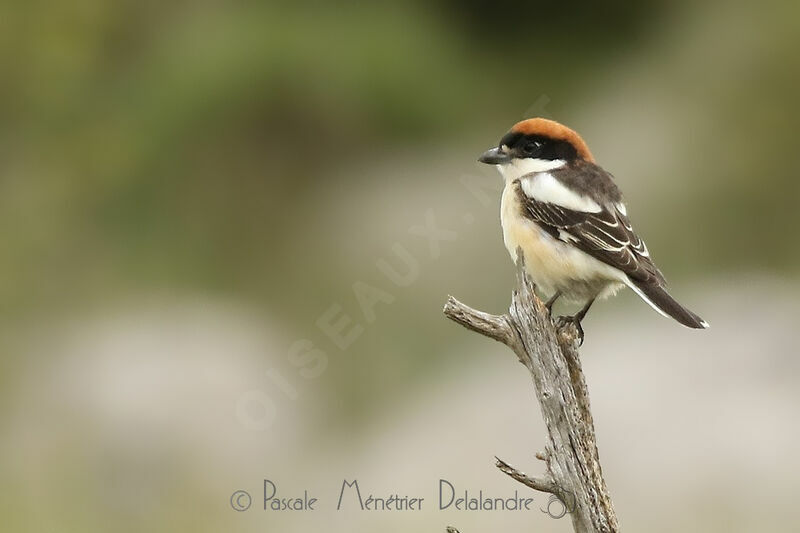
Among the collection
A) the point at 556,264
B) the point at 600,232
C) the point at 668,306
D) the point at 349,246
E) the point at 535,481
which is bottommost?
the point at 535,481

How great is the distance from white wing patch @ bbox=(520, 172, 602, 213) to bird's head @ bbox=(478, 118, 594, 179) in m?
0.10

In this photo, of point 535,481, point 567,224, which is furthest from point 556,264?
point 535,481

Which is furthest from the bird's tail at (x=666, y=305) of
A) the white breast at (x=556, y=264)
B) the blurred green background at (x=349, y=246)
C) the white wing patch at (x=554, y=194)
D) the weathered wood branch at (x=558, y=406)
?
the blurred green background at (x=349, y=246)

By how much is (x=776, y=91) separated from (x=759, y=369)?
3978 mm

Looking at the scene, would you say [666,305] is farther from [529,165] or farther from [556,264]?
[529,165]

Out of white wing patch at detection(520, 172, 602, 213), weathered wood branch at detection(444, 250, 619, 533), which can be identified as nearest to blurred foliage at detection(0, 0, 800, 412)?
white wing patch at detection(520, 172, 602, 213)

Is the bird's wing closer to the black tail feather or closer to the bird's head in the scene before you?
the black tail feather

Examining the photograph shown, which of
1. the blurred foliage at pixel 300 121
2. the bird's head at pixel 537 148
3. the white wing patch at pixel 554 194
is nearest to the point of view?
the white wing patch at pixel 554 194

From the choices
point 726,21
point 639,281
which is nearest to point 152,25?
point 726,21

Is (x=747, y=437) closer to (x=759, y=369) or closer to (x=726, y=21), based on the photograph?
(x=759, y=369)

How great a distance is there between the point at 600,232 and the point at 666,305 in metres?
0.54

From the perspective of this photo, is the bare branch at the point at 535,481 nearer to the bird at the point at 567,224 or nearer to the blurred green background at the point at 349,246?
the bird at the point at 567,224

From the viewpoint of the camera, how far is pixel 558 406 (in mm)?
3650

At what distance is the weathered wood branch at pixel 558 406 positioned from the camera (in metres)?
3.57
